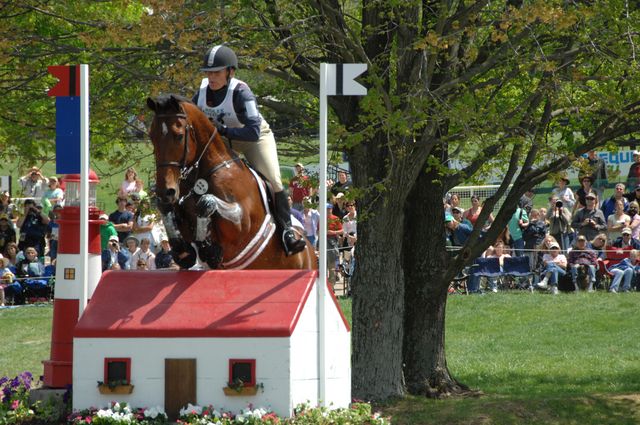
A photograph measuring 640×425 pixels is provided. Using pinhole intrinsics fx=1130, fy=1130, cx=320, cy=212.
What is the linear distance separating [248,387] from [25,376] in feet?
6.67

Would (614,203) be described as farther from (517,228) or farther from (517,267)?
(517,267)

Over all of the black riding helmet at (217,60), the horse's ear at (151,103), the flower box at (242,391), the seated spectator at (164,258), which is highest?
the black riding helmet at (217,60)

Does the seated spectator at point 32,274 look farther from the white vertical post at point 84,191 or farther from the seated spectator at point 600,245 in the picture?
the white vertical post at point 84,191

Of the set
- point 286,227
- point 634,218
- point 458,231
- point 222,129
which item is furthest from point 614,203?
point 222,129

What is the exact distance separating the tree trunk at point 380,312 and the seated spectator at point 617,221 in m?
9.10

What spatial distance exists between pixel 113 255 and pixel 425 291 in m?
7.87

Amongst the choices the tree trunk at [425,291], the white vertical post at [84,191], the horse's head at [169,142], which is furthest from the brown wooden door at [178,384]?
the tree trunk at [425,291]

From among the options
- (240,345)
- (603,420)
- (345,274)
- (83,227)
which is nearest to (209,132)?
(83,227)

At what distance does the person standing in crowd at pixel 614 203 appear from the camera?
20609 millimetres

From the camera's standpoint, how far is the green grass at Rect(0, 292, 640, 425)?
38.3ft

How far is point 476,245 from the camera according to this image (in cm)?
1265

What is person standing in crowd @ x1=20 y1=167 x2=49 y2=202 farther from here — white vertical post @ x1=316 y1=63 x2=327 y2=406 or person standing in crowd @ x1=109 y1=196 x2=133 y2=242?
white vertical post @ x1=316 y1=63 x2=327 y2=406

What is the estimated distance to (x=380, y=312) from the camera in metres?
12.3

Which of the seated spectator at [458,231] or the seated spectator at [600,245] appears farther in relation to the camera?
the seated spectator at [458,231]
